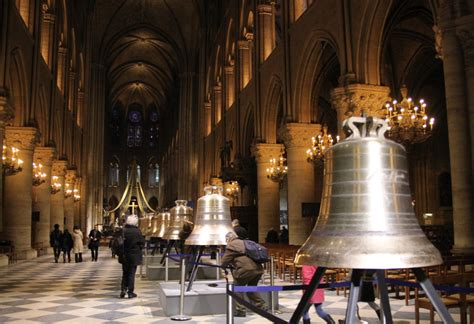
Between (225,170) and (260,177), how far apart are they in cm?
271

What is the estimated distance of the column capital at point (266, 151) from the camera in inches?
775

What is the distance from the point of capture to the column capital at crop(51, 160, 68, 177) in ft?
81.0

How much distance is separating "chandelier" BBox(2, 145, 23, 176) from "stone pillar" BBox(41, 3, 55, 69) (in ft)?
22.8

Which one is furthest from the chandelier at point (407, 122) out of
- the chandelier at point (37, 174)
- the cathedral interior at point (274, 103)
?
the chandelier at point (37, 174)

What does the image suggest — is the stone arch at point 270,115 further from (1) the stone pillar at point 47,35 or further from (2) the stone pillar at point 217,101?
(2) the stone pillar at point 217,101

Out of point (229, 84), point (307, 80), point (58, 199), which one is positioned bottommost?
point (58, 199)

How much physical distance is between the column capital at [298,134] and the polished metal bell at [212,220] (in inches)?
390

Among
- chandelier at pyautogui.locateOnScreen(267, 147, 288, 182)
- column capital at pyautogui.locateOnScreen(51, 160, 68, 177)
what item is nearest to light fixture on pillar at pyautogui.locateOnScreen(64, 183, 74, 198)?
column capital at pyautogui.locateOnScreen(51, 160, 68, 177)

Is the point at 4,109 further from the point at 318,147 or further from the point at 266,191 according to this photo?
the point at 266,191

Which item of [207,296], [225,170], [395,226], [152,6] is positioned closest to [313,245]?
[395,226]

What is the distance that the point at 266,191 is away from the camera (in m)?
19.8

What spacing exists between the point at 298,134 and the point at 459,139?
312 inches

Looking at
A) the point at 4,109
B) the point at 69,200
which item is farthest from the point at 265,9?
the point at 69,200

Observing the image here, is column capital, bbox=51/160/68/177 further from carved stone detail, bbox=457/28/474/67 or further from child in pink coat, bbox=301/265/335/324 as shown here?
child in pink coat, bbox=301/265/335/324
